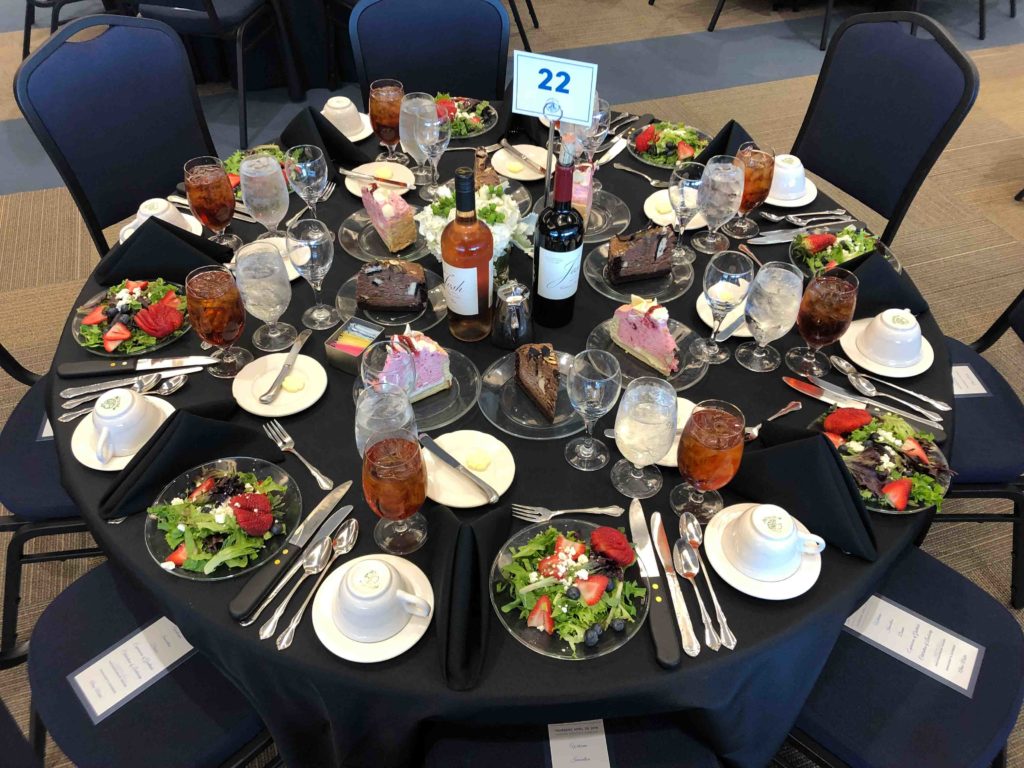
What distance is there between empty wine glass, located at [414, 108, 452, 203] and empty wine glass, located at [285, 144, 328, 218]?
0.28 metres

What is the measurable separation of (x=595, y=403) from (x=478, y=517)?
30cm

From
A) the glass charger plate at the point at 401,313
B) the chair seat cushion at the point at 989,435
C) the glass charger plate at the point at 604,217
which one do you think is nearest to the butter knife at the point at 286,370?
the glass charger plate at the point at 401,313

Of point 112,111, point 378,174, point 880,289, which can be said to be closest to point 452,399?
point 378,174

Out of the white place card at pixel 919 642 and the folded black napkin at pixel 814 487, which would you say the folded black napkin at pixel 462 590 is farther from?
the white place card at pixel 919 642

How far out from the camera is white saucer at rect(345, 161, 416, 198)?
2061mm

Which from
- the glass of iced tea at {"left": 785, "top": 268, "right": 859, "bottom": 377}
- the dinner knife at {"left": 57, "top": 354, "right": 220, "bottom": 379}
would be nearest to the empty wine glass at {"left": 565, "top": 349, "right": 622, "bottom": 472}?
the glass of iced tea at {"left": 785, "top": 268, "right": 859, "bottom": 377}

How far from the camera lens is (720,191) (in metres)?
1.77

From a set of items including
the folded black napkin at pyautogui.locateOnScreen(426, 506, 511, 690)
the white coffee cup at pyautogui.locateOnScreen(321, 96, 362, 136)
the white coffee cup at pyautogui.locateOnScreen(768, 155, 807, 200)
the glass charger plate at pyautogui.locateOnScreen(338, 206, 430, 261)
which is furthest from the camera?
the white coffee cup at pyautogui.locateOnScreen(321, 96, 362, 136)

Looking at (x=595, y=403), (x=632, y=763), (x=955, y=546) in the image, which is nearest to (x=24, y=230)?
(x=595, y=403)

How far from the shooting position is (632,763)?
1.34 metres

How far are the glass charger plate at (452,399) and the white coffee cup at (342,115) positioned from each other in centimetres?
109

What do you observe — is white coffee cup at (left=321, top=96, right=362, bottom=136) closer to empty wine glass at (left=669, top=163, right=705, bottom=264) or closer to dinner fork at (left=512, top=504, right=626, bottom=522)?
empty wine glass at (left=669, top=163, right=705, bottom=264)

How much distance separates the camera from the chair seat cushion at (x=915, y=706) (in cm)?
139

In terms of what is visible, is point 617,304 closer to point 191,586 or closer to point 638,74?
point 191,586
